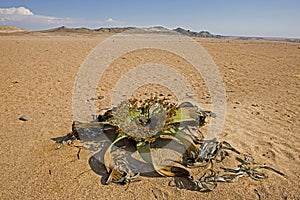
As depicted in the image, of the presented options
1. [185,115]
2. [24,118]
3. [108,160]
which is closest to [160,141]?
[185,115]

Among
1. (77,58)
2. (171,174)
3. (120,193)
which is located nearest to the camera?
(120,193)

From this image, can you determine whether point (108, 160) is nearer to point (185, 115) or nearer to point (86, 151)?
point (86, 151)

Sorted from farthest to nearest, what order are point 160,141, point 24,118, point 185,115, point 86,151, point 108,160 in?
point 24,118, point 185,115, point 160,141, point 86,151, point 108,160

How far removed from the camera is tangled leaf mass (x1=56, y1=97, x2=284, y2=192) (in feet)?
7.91

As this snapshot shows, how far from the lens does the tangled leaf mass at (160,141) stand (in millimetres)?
2412

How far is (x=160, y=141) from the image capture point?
288 cm

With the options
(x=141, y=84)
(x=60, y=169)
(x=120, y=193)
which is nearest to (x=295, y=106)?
(x=141, y=84)

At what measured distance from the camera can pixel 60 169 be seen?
2.48 m

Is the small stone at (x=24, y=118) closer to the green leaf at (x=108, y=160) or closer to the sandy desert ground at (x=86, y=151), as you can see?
the sandy desert ground at (x=86, y=151)

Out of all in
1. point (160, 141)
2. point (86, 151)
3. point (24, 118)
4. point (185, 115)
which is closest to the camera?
point (86, 151)

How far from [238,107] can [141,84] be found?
2.09 meters

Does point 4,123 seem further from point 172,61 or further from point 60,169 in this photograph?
point 172,61

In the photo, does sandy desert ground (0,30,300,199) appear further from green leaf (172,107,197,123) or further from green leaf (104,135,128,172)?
green leaf (172,107,197,123)

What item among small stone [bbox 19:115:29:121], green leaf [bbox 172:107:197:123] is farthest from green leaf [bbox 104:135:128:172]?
small stone [bbox 19:115:29:121]
